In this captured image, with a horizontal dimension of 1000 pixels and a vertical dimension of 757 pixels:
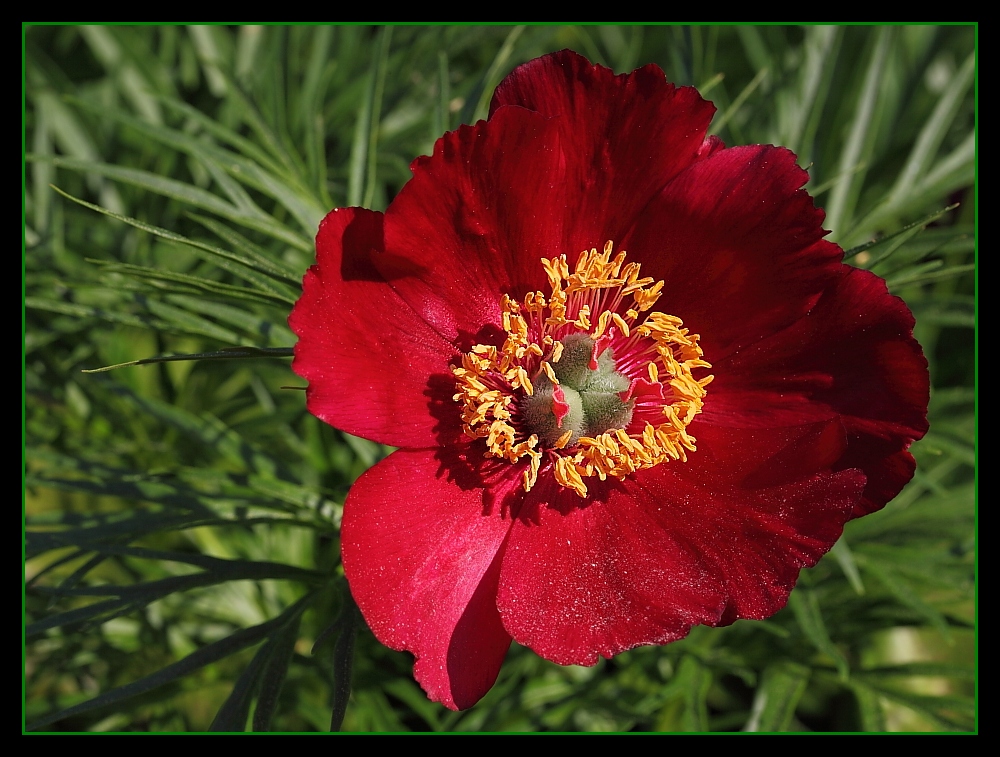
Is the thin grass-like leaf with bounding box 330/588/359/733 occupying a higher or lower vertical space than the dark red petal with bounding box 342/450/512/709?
lower

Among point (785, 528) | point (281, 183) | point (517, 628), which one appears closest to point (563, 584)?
point (517, 628)

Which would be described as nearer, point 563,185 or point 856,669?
point 563,185

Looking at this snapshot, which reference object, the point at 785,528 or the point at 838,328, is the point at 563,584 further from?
the point at 838,328

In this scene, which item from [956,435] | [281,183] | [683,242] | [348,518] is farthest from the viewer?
[956,435]

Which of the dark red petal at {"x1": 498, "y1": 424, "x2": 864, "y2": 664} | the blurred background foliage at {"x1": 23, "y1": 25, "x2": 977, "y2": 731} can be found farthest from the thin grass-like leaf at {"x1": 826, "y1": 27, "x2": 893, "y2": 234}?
the dark red petal at {"x1": 498, "y1": 424, "x2": 864, "y2": 664}

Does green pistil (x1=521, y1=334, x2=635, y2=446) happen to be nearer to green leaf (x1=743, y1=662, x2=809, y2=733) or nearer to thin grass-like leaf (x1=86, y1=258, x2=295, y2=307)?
thin grass-like leaf (x1=86, y1=258, x2=295, y2=307)
